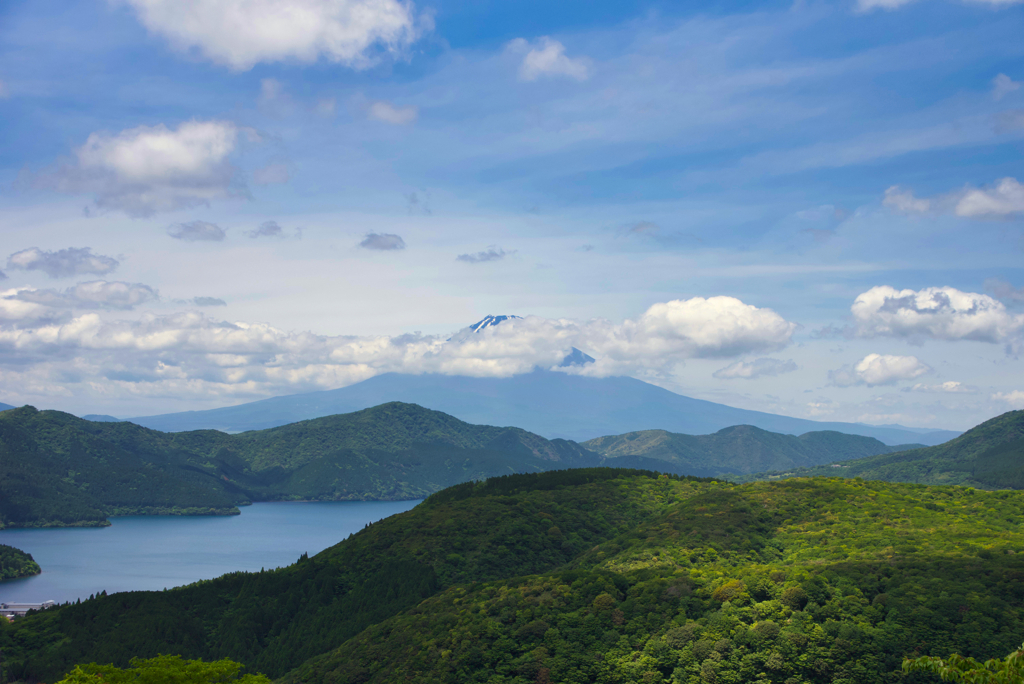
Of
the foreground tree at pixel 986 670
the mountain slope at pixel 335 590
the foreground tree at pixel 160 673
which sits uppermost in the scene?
the foreground tree at pixel 986 670

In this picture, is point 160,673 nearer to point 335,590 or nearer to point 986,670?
point 986,670

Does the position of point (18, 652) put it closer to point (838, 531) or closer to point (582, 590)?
point (582, 590)

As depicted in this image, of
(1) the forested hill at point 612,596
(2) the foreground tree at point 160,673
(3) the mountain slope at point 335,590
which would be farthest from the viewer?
(3) the mountain slope at point 335,590

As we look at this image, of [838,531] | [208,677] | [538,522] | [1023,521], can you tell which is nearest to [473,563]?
[538,522]

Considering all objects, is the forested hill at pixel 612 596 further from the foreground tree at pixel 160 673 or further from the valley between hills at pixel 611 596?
the foreground tree at pixel 160 673

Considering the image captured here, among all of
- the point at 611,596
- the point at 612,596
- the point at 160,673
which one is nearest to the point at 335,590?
the point at 612,596

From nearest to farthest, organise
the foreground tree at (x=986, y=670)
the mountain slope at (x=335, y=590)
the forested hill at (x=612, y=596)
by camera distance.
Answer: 1. the foreground tree at (x=986, y=670)
2. the forested hill at (x=612, y=596)
3. the mountain slope at (x=335, y=590)

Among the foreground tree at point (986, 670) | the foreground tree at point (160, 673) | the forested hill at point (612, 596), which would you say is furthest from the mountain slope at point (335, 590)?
the foreground tree at point (986, 670)
